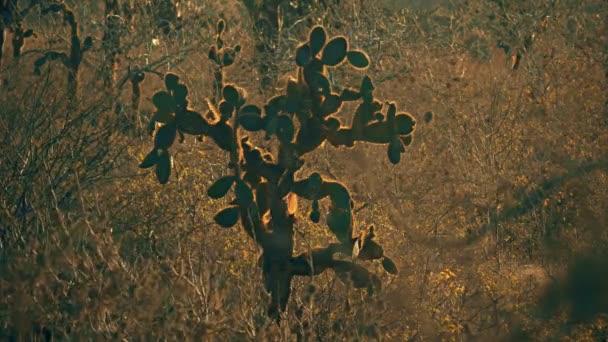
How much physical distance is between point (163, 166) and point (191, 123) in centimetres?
27

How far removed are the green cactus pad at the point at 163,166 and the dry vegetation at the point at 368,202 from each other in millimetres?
293

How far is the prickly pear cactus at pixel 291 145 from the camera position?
16.6 ft

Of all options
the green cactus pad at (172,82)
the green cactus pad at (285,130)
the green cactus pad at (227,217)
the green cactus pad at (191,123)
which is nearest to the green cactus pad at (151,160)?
the green cactus pad at (191,123)

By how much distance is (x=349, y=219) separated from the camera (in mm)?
5047

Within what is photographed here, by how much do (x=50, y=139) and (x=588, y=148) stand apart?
13.7 ft

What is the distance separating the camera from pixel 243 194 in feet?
16.6

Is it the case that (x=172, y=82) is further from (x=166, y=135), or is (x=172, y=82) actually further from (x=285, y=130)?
(x=285, y=130)

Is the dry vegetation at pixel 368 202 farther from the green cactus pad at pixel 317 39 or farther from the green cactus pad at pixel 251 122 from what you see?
the green cactus pad at pixel 317 39

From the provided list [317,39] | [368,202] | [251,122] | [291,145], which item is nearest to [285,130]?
[291,145]

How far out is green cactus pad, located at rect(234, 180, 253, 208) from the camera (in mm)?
5066

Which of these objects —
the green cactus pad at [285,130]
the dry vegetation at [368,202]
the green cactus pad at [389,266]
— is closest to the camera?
the dry vegetation at [368,202]

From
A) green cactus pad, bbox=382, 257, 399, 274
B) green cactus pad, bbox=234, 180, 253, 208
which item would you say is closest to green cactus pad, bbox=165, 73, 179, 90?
green cactus pad, bbox=234, 180, 253, 208

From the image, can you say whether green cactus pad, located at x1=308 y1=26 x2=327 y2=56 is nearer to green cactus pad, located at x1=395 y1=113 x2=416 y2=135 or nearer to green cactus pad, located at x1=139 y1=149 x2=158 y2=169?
green cactus pad, located at x1=395 y1=113 x2=416 y2=135

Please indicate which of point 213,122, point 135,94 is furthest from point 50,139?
point 135,94
